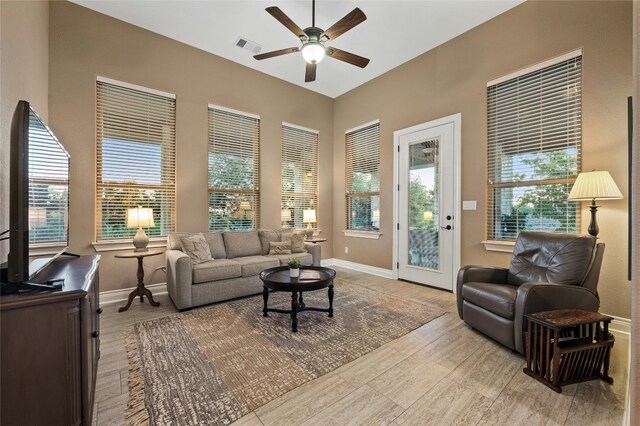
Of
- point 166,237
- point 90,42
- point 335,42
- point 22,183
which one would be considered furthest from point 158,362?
point 335,42

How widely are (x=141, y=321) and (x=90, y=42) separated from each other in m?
3.43

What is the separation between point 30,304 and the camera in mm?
1148

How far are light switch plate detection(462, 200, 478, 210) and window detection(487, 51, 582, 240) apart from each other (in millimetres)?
165

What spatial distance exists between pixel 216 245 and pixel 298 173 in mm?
2221

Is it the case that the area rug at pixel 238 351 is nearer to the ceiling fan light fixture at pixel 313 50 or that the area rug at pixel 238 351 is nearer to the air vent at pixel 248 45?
the ceiling fan light fixture at pixel 313 50

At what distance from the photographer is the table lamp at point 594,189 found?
→ 7.91ft

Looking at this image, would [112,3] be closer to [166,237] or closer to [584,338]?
[166,237]

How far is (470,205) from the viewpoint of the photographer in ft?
12.2

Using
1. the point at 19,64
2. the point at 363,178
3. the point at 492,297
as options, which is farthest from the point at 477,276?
the point at 19,64

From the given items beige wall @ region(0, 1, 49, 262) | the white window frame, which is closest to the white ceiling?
the white window frame

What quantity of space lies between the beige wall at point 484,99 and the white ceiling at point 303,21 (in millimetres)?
313

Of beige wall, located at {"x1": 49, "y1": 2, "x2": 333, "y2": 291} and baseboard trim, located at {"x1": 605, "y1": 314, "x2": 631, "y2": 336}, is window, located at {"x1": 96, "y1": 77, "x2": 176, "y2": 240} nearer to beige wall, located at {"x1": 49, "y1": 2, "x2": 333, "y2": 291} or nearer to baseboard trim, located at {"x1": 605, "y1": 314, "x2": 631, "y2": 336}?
beige wall, located at {"x1": 49, "y1": 2, "x2": 333, "y2": 291}

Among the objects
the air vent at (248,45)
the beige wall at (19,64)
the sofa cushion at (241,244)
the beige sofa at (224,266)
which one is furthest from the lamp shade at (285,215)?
the beige wall at (19,64)

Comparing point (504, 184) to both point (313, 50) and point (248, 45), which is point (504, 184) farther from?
point (248, 45)
